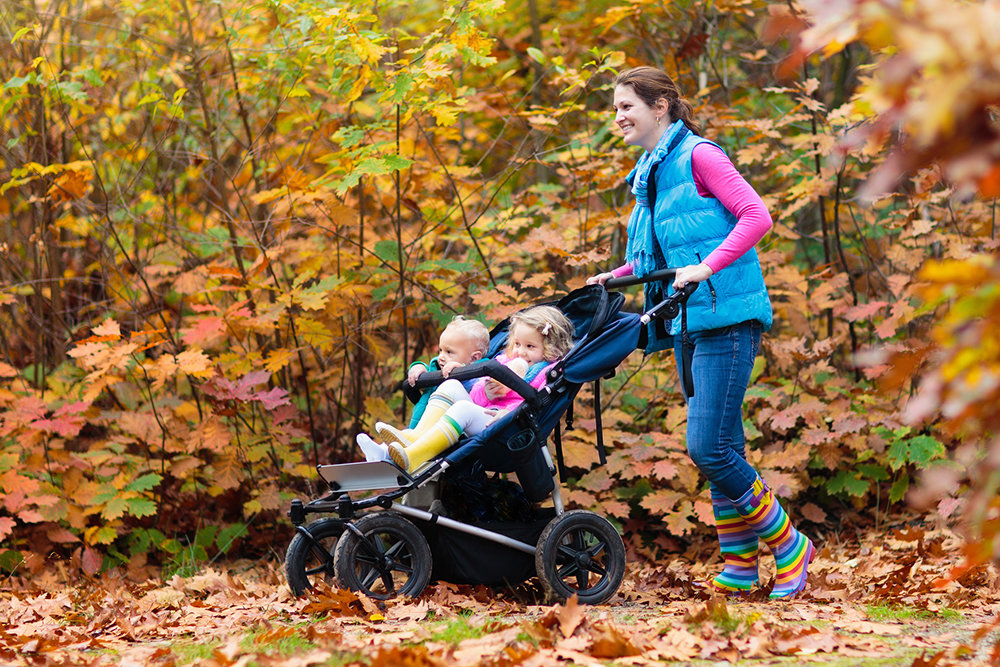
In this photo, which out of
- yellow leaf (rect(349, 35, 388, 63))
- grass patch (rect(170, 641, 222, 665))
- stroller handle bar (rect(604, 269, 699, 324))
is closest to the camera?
grass patch (rect(170, 641, 222, 665))

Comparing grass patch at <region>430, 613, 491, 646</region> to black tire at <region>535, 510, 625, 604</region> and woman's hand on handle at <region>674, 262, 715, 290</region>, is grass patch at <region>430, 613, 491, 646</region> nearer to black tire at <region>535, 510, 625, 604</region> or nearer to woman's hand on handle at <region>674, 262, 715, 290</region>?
black tire at <region>535, 510, 625, 604</region>

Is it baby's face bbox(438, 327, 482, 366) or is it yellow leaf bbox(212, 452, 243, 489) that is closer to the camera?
baby's face bbox(438, 327, 482, 366)

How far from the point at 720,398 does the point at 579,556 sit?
32.6 inches

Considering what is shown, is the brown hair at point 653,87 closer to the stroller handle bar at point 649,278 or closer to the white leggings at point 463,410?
the stroller handle bar at point 649,278

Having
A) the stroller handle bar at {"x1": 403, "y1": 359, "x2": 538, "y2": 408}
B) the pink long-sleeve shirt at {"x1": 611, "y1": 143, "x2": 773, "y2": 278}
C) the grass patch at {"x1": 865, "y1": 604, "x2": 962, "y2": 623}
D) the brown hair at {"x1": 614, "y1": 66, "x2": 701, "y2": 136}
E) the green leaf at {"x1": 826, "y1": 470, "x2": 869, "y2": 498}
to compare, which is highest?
the brown hair at {"x1": 614, "y1": 66, "x2": 701, "y2": 136}

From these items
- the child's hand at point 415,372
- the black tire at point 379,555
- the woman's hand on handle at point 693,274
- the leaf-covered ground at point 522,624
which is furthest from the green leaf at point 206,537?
the woman's hand on handle at point 693,274

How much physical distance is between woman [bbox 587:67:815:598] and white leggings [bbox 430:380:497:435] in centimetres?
78

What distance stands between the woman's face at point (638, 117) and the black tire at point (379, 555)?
1.70 meters

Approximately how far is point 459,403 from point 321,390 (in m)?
2.55

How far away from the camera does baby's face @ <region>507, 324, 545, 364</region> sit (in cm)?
392

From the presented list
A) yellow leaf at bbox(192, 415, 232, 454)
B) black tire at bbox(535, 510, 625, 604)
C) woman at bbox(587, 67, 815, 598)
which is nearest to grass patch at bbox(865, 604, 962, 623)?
woman at bbox(587, 67, 815, 598)

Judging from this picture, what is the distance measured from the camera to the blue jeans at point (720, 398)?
3541 millimetres

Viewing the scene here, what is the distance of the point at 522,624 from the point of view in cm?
288

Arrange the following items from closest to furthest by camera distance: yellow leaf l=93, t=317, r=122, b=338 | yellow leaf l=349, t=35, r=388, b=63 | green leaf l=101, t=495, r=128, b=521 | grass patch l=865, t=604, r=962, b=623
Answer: grass patch l=865, t=604, r=962, b=623 < yellow leaf l=349, t=35, r=388, b=63 < yellow leaf l=93, t=317, r=122, b=338 < green leaf l=101, t=495, r=128, b=521
